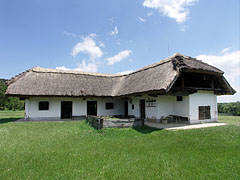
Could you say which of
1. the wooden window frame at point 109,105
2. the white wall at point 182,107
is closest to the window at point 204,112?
the white wall at point 182,107

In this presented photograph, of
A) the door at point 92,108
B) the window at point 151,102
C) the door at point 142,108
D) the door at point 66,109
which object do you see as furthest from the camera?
the door at point 92,108

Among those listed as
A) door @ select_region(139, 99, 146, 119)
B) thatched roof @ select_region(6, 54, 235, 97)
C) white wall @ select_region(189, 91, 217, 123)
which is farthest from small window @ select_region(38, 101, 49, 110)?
white wall @ select_region(189, 91, 217, 123)

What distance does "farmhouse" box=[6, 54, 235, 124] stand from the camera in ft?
36.1

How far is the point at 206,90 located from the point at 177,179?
33.4 feet

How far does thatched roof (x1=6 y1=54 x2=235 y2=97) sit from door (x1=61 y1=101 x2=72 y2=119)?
1.68 meters

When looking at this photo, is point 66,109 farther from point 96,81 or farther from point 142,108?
point 142,108

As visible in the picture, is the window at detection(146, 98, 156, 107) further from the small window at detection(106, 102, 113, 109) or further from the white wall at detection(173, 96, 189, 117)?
the small window at detection(106, 102, 113, 109)

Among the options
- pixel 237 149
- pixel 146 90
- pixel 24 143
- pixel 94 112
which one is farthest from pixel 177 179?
pixel 94 112

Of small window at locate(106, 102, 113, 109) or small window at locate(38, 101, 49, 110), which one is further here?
small window at locate(106, 102, 113, 109)

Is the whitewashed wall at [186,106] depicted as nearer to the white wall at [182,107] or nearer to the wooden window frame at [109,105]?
the white wall at [182,107]

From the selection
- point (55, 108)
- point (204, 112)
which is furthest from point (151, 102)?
point (55, 108)

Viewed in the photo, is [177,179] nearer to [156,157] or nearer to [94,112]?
[156,157]

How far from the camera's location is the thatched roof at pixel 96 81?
11.0 m

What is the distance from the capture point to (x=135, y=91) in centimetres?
1227
